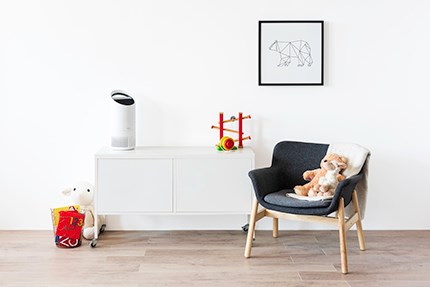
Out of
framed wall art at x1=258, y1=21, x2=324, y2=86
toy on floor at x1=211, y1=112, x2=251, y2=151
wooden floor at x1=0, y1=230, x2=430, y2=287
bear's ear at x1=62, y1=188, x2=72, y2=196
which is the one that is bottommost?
wooden floor at x1=0, y1=230, x2=430, y2=287

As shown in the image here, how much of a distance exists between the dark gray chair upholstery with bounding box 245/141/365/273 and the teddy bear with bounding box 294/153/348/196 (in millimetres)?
114

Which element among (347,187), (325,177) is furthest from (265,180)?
(347,187)

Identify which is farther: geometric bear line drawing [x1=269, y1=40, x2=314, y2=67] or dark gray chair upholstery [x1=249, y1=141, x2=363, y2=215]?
geometric bear line drawing [x1=269, y1=40, x2=314, y2=67]

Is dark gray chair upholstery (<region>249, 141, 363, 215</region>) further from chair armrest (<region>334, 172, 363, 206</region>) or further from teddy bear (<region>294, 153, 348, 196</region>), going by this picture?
teddy bear (<region>294, 153, 348, 196</region>)

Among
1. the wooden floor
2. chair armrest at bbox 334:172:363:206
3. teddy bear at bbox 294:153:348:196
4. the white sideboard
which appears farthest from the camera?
the white sideboard

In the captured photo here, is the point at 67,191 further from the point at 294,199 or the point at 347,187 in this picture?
the point at 347,187

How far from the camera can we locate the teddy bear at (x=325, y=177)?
3443mm

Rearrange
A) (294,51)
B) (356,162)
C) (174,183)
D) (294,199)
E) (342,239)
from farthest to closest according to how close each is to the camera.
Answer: (294,51) → (174,183) → (356,162) → (294,199) → (342,239)

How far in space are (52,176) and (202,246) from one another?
1.27 m

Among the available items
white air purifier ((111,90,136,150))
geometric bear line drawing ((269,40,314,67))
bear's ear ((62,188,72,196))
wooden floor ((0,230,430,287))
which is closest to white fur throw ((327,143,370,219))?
wooden floor ((0,230,430,287))

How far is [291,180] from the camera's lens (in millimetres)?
3809

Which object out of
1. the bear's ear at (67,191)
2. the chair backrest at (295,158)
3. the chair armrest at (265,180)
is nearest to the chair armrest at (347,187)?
the chair backrest at (295,158)

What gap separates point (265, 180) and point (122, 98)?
115cm

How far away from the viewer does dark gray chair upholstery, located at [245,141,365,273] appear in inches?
128
